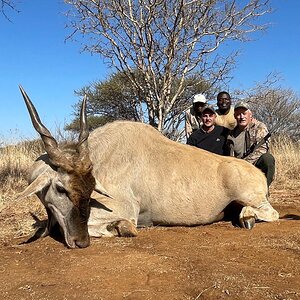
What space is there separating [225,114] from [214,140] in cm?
92

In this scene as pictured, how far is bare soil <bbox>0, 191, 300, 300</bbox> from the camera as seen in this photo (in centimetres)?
271

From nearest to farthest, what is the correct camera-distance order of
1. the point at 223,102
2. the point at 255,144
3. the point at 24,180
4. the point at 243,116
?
the point at 243,116 < the point at 255,144 < the point at 223,102 < the point at 24,180

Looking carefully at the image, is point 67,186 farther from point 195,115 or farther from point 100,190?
point 195,115

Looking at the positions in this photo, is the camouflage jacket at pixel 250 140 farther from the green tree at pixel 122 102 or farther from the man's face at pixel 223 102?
the green tree at pixel 122 102

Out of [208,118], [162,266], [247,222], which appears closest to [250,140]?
[208,118]

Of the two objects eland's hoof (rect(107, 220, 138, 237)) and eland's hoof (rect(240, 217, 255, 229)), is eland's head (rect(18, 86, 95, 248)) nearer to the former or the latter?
eland's hoof (rect(107, 220, 138, 237))

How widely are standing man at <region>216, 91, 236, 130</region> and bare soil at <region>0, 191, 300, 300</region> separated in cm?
255

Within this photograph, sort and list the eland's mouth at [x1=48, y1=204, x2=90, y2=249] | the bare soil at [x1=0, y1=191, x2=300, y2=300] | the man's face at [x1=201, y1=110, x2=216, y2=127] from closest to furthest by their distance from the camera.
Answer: the bare soil at [x1=0, y1=191, x2=300, y2=300]
the eland's mouth at [x1=48, y1=204, x2=90, y2=249]
the man's face at [x1=201, y1=110, x2=216, y2=127]

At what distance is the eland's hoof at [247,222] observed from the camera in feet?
15.8

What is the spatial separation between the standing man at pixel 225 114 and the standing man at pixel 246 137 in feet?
2.06

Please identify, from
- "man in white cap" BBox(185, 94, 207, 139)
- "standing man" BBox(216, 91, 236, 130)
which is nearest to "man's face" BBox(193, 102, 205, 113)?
"man in white cap" BBox(185, 94, 207, 139)

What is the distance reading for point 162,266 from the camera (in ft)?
10.5

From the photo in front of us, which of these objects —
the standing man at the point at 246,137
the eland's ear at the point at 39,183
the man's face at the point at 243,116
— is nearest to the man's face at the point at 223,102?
the standing man at the point at 246,137

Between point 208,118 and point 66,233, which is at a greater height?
point 208,118
